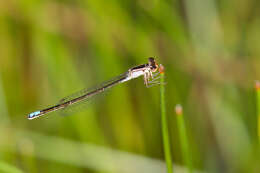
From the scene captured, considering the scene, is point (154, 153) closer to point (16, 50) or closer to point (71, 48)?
point (71, 48)

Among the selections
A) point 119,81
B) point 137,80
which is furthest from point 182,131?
point 137,80

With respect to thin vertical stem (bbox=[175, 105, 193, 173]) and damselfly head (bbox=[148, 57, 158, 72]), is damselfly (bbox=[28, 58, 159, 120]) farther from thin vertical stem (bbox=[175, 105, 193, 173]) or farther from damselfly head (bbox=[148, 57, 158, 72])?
thin vertical stem (bbox=[175, 105, 193, 173])

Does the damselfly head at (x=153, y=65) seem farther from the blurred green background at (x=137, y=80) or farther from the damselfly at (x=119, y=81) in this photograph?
the blurred green background at (x=137, y=80)

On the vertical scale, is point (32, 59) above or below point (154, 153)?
above

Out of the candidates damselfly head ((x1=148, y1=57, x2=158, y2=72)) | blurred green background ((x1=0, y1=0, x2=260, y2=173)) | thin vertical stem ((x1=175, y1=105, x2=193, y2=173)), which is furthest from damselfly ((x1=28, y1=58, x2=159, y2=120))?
thin vertical stem ((x1=175, y1=105, x2=193, y2=173))

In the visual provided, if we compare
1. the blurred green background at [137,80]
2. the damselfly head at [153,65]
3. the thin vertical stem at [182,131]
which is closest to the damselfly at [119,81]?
the damselfly head at [153,65]

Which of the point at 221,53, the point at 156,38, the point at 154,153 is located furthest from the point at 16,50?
the point at 221,53

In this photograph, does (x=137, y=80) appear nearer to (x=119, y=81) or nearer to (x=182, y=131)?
(x=119, y=81)
